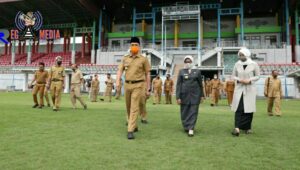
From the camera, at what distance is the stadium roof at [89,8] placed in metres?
37.8

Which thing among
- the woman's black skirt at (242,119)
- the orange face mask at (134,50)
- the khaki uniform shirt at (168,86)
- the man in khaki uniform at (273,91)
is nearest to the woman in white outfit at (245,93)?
the woman's black skirt at (242,119)

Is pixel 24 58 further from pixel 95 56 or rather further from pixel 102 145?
pixel 102 145

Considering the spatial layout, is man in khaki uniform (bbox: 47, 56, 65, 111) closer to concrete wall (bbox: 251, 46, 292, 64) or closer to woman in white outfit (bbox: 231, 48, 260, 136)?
woman in white outfit (bbox: 231, 48, 260, 136)

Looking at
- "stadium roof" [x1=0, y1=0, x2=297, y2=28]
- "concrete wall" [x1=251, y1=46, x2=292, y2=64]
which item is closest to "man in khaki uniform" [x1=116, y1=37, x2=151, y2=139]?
"concrete wall" [x1=251, y1=46, x2=292, y2=64]

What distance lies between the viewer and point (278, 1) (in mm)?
38125

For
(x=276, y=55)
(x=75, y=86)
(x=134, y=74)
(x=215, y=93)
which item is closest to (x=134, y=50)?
(x=134, y=74)

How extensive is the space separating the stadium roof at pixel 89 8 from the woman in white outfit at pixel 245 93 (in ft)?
106

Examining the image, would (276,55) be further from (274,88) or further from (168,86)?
(274,88)

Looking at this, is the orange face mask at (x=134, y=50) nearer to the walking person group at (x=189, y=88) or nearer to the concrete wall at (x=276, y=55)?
the walking person group at (x=189, y=88)

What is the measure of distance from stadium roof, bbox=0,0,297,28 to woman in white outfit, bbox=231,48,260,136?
106 feet

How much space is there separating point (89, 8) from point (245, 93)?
1371 inches

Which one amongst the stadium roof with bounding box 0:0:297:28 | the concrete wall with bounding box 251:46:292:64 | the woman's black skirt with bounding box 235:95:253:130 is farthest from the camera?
the stadium roof with bounding box 0:0:297:28

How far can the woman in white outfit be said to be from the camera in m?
5.91

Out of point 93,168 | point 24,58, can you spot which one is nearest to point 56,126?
point 93,168
